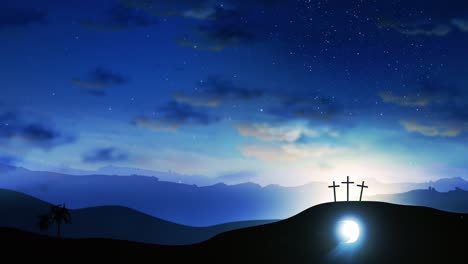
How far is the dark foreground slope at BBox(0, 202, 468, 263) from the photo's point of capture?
169 feet

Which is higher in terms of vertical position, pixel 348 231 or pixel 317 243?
pixel 348 231

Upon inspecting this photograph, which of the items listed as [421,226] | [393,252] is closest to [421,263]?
[393,252]

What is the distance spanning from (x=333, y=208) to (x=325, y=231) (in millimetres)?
8790

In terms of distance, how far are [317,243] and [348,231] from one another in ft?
17.4

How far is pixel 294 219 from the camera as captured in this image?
69.3m

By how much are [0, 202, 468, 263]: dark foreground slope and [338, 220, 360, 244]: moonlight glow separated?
1004mm

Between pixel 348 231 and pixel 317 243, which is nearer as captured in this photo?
pixel 317 243

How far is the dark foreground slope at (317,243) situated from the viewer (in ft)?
169

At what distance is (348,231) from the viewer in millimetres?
59625

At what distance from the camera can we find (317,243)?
5688 cm

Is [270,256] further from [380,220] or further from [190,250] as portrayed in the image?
[380,220]

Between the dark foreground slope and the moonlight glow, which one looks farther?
the moonlight glow

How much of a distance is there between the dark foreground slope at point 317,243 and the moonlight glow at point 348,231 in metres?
1.00

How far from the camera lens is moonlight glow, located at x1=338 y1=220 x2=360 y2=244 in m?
56.8
